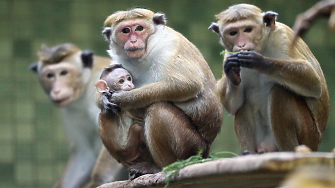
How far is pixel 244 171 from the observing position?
3.41m

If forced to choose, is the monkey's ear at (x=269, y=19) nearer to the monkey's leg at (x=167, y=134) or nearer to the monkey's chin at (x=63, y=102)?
the monkey's leg at (x=167, y=134)

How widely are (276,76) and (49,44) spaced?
6.13 m

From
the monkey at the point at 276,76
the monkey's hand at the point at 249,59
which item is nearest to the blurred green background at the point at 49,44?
the monkey at the point at 276,76

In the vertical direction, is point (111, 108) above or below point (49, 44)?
below

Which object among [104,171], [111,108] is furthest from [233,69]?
[104,171]

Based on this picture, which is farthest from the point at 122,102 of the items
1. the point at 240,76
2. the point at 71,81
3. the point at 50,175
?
the point at 50,175

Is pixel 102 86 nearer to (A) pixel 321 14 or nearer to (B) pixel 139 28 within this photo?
(B) pixel 139 28

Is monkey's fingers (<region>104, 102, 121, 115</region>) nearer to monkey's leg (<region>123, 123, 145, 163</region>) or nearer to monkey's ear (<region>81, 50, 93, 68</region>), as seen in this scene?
monkey's leg (<region>123, 123, 145, 163</region>)

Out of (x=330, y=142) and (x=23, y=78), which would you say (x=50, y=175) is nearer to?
(x=23, y=78)

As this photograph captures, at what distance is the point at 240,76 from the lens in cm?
556

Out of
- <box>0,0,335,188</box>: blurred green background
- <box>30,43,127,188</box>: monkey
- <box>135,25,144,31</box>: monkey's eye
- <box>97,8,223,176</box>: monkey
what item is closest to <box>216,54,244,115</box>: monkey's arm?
<box>97,8,223,176</box>: monkey

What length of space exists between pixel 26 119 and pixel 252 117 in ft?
18.8

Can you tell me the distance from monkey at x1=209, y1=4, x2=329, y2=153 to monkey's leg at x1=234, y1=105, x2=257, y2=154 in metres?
0.16

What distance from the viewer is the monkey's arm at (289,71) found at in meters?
5.00
